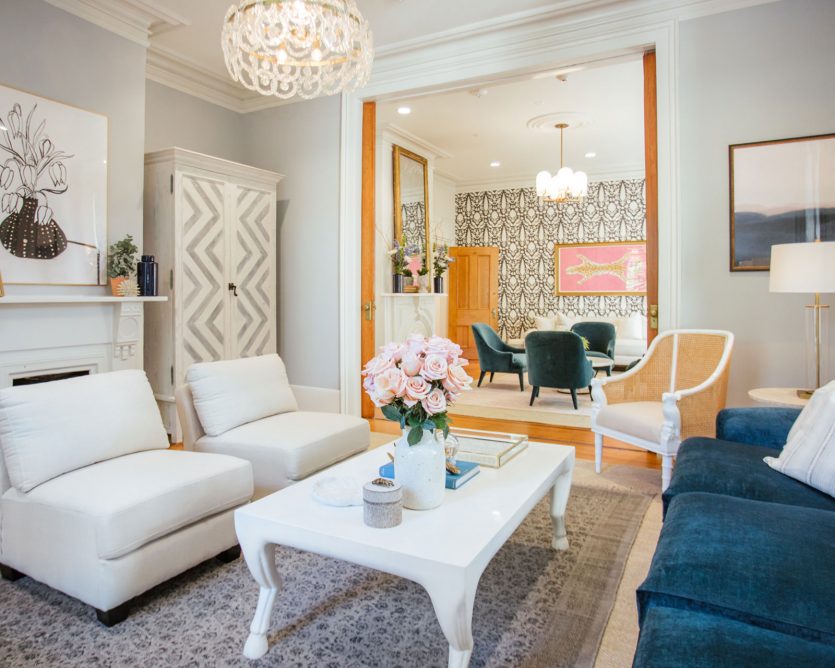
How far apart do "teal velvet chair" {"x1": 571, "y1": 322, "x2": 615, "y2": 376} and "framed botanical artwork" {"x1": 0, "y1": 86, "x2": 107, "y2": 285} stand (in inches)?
216

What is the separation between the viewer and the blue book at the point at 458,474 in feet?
6.49

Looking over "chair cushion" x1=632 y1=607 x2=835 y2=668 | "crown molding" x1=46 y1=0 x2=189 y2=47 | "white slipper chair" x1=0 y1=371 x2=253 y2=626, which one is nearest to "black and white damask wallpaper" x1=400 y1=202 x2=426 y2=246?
"crown molding" x1=46 y1=0 x2=189 y2=47

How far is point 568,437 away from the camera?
437 cm

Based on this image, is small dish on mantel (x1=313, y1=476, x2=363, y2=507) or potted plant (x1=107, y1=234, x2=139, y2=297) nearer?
small dish on mantel (x1=313, y1=476, x2=363, y2=507)

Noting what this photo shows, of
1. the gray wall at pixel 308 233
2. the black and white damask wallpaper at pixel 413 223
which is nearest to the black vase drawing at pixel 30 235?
the gray wall at pixel 308 233

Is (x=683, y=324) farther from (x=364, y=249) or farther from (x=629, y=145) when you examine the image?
(x=629, y=145)

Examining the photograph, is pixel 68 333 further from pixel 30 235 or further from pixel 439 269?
pixel 439 269

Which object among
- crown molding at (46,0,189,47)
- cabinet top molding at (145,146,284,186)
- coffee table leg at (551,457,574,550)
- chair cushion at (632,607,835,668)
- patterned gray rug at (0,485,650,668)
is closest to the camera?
chair cushion at (632,607,835,668)

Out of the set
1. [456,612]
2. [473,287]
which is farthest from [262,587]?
[473,287]

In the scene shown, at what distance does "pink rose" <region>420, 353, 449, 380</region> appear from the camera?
1691mm

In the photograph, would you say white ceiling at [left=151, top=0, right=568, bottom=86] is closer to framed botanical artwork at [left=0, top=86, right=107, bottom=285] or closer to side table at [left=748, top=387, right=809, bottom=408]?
framed botanical artwork at [left=0, top=86, right=107, bottom=285]

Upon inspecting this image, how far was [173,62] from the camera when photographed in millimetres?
4625

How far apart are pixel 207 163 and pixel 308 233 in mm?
1031

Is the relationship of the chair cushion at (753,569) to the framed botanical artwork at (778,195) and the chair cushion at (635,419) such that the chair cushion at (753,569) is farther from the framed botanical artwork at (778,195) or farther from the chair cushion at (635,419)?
the framed botanical artwork at (778,195)
